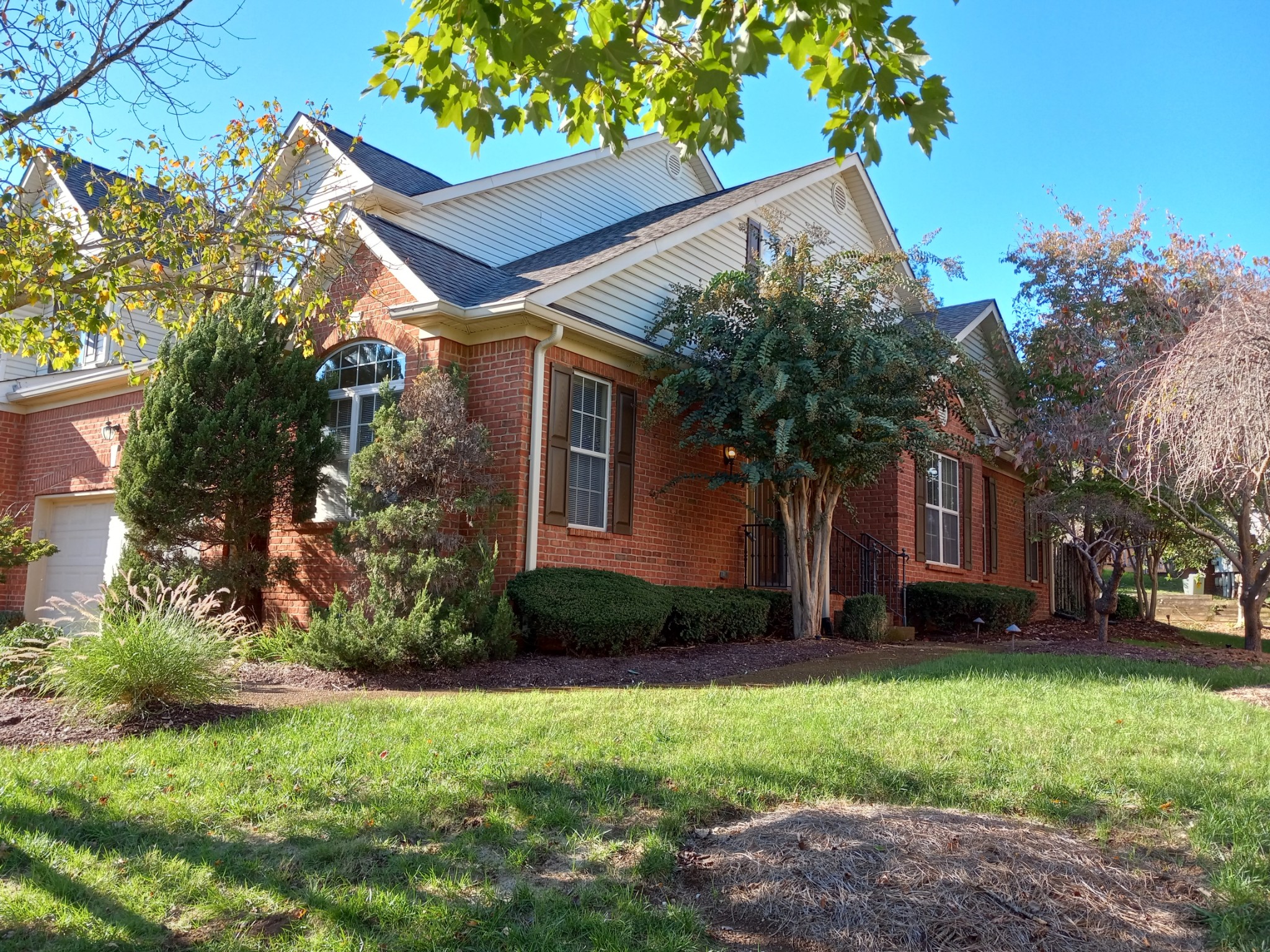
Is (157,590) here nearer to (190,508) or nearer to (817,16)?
(190,508)

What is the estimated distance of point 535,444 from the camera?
11031mm

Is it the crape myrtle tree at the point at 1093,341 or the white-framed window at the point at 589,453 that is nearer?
the white-framed window at the point at 589,453

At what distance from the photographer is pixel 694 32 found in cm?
548

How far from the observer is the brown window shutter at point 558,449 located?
11273 millimetres

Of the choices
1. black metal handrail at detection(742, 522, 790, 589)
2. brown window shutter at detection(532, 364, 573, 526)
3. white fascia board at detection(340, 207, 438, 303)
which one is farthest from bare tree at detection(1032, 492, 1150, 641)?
white fascia board at detection(340, 207, 438, 303)

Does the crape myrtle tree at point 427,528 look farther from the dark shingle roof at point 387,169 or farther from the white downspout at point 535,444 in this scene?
the dark shingle roof at point 387,169

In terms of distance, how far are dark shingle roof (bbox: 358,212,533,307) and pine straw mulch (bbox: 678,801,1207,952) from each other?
8.26m

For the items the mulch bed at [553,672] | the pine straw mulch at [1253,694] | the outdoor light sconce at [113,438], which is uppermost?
the outdoor light sconce at [113,438]

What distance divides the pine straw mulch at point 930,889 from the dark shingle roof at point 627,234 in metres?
8.27

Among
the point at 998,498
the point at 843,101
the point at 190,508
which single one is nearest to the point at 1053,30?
the point at 843,101

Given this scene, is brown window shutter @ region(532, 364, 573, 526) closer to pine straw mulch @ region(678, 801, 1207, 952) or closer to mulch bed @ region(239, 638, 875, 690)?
mulch bed @ region(239, 638, 875, 690)

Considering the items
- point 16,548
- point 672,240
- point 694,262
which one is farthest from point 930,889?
point 16,548

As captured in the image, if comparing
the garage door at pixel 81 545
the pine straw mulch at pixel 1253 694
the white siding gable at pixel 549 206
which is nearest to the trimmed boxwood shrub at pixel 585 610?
the pine straw mulch at pixel 1253 694

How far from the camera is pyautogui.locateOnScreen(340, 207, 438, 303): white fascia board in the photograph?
36.4 feet
